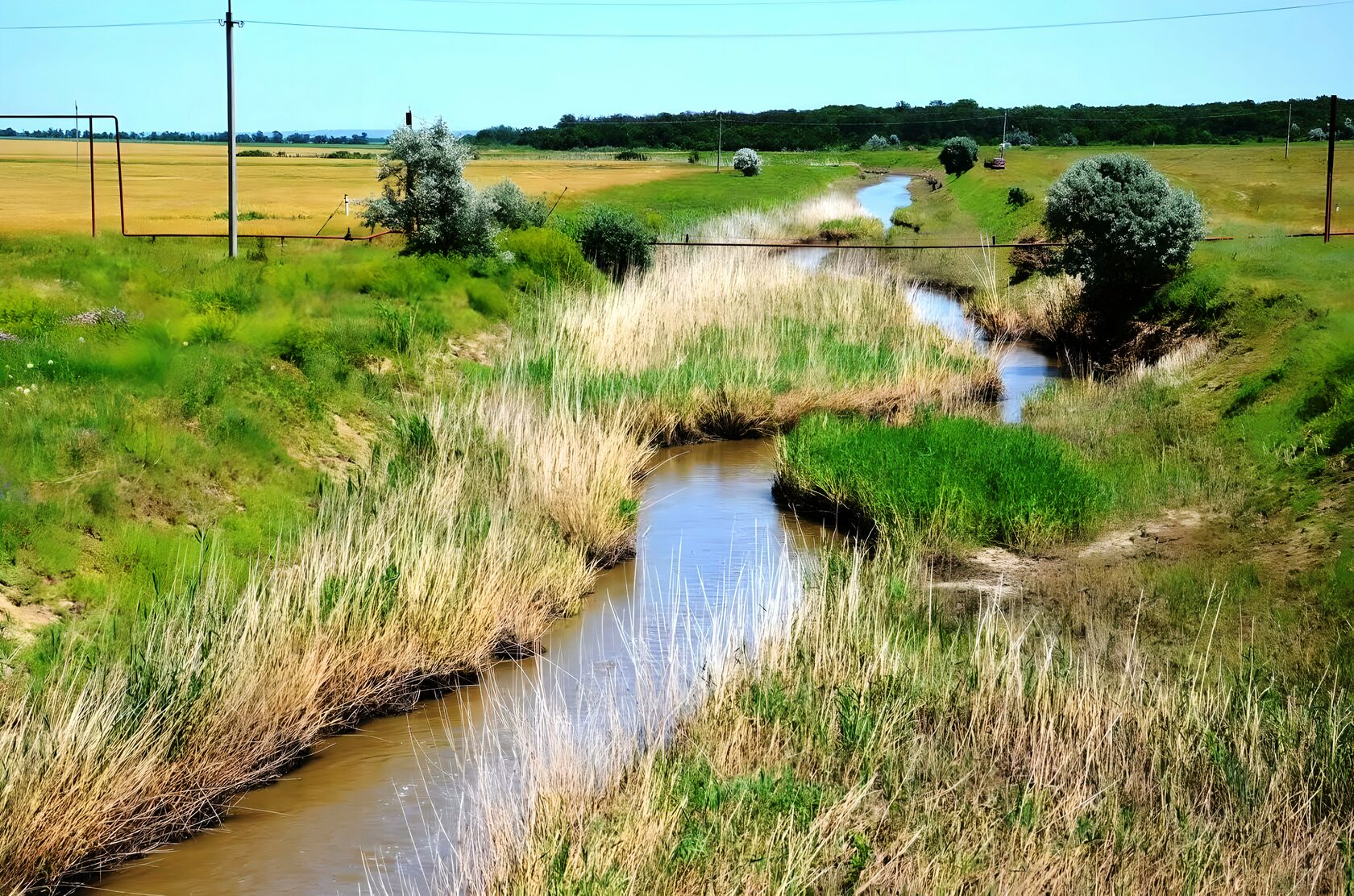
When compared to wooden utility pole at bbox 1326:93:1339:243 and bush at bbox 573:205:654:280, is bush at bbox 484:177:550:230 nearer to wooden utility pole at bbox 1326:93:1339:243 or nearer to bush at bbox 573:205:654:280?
bush at bbox 573:205:654:280

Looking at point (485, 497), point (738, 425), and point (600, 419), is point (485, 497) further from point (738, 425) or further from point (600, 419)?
point (738, 425)

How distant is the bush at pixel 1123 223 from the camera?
2408 centimetres

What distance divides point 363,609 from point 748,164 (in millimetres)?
78481

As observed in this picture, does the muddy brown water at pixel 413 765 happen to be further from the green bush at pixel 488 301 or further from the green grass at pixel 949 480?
the green bush at pixel 488 301

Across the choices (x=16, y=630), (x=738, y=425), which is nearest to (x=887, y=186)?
(x=738, y=425)

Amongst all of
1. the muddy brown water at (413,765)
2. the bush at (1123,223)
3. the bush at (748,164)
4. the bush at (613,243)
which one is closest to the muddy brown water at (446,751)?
the muddy brown water at (413,765)

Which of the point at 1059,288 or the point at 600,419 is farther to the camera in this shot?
the point at 1059,288

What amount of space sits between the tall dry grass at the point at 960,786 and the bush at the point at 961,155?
81.7 metres

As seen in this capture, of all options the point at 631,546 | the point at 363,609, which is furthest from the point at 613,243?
the point at 363,609

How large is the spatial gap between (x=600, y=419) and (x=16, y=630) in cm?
713

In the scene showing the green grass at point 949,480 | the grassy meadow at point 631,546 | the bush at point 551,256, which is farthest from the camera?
the bush at point 551,256

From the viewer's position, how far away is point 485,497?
12.0 meters

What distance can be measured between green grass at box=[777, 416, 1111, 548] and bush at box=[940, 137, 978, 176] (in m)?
74.0

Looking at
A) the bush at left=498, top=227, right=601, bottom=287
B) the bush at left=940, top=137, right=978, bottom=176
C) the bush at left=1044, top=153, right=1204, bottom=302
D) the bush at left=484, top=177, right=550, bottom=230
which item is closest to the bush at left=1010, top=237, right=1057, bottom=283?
the bush at left=1044, top=153, right=1204, bottom=302
